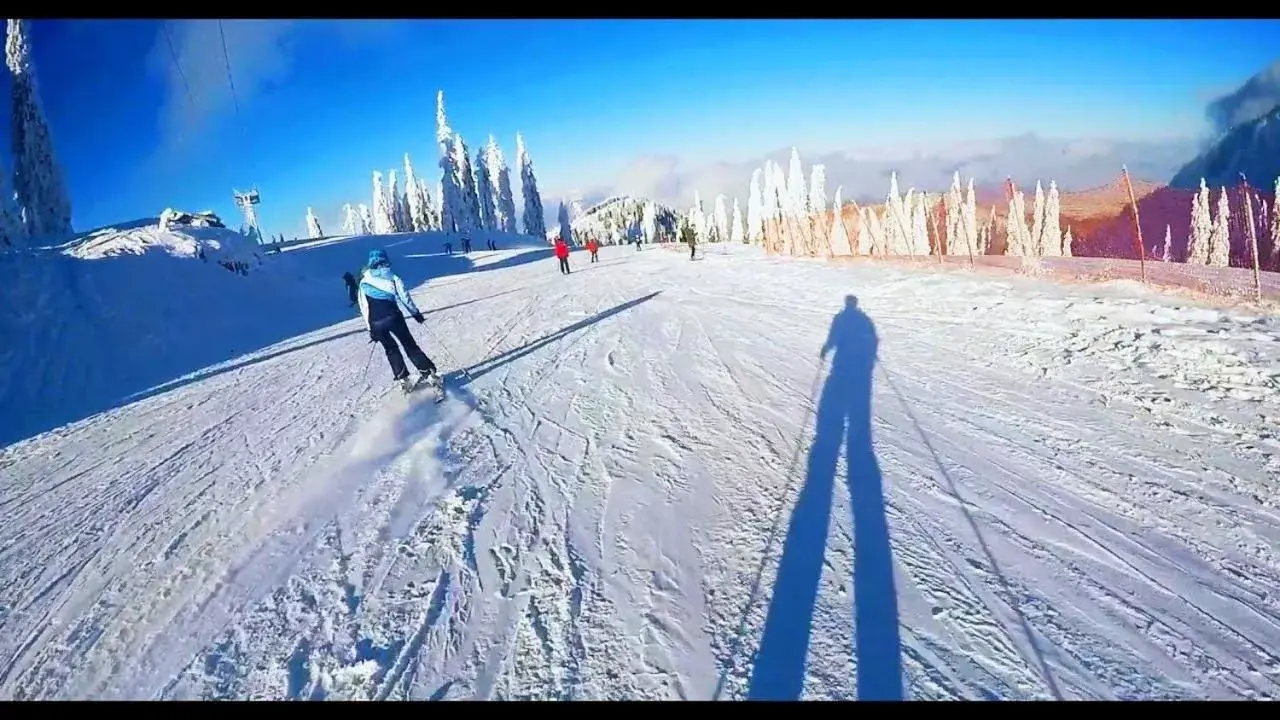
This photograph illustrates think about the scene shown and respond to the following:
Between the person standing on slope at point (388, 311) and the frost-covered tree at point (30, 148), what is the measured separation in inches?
1521

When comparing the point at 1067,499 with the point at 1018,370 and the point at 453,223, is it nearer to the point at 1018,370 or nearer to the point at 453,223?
the point at 1018,370

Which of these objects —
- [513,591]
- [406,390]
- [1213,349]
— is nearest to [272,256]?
[406,390]

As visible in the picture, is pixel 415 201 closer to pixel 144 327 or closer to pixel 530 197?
pixel 530 197

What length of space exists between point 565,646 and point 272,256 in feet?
117

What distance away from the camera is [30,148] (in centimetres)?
3216

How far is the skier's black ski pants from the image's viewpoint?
6.76 metres

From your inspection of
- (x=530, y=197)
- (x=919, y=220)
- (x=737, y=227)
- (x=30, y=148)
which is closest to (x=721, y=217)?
(x=737, y=227)

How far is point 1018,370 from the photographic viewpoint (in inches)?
266

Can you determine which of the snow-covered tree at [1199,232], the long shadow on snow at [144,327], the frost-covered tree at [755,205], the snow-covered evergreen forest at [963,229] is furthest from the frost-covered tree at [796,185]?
the long shadow on snow at [144,327]

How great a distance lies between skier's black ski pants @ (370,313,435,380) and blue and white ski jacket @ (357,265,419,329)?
7cm

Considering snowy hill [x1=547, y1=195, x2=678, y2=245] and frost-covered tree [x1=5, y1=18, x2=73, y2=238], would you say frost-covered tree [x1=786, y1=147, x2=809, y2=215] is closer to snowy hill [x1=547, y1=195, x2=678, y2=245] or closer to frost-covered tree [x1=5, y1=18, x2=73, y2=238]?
snowy hill [x1=547, y1=195, x2=678, y2=245]

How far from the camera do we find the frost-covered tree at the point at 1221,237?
109 ft

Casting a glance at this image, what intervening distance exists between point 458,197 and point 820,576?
75829 mm

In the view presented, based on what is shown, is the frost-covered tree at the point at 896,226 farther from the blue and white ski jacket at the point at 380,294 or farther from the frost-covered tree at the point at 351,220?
the frost-covered tree at the point at 351,220
